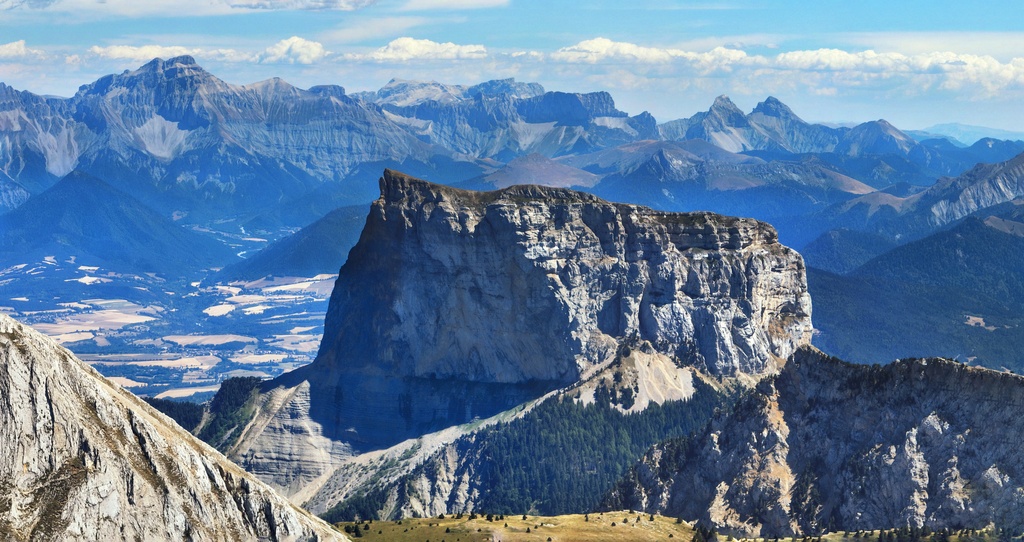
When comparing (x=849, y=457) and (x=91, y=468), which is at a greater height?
(x=849, y=457)

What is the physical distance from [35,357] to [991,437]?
91.3 metres

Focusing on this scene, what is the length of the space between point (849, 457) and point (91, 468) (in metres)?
85.2

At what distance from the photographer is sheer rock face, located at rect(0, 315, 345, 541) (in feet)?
356


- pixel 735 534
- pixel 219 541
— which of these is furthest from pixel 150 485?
pixel 735 534

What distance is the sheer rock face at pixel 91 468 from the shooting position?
109 metres

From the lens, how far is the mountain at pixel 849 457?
147000 millimetres

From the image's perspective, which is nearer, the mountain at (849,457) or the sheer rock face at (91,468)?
the sheer rock face at (91,468)

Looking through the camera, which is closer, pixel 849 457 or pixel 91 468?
pixel 91 468

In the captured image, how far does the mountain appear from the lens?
147 m

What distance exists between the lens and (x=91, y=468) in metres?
111

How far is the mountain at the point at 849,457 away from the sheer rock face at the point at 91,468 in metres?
64.6

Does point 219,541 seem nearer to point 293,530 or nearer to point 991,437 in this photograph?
point 293,530

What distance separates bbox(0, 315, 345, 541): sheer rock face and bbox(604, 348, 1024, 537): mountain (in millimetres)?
64584

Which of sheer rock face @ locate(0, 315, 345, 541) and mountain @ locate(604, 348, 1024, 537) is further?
mountain @ locate(604, 348, 1024, 537)
